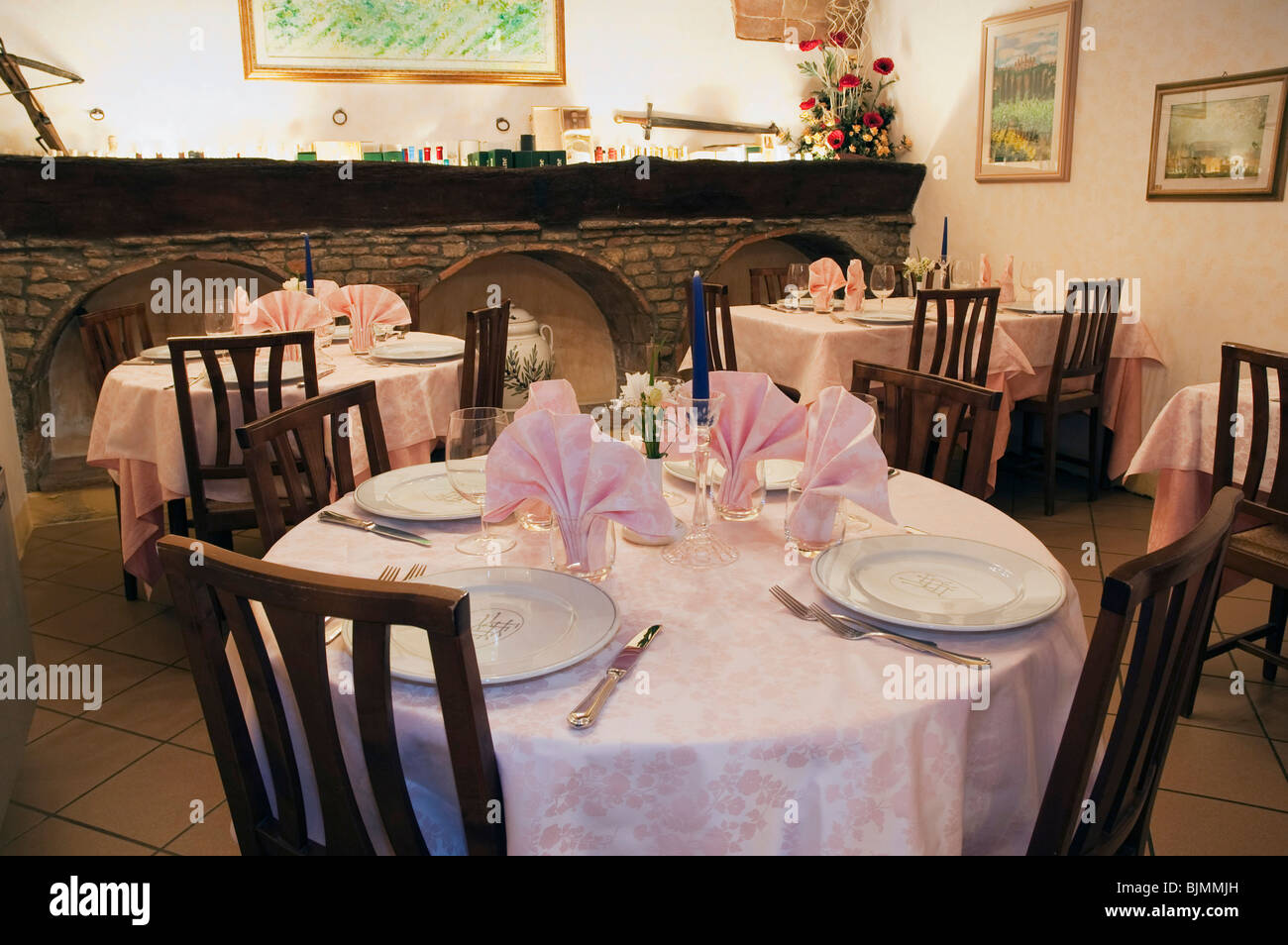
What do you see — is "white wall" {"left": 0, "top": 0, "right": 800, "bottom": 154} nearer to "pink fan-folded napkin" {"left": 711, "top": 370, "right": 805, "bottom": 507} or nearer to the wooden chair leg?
the wooden chair leg

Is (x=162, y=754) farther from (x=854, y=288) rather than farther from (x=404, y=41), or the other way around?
(x=404, y=41)

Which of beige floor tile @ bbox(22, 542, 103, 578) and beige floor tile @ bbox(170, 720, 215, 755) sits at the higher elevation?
beige floor tile @ bbox(22, 542, 103, 578)

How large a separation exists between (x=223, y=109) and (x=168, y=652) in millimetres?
3336

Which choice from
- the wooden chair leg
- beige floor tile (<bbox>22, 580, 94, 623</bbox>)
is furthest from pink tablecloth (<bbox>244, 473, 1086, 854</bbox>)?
the wooden chair leg

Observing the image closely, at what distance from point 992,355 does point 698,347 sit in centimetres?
295

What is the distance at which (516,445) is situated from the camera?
1.35m

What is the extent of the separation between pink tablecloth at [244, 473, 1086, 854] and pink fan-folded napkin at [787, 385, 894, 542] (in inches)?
9.4

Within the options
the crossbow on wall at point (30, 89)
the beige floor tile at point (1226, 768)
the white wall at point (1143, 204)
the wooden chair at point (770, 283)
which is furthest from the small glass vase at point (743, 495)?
the crossbow on wall at point (30, 89)

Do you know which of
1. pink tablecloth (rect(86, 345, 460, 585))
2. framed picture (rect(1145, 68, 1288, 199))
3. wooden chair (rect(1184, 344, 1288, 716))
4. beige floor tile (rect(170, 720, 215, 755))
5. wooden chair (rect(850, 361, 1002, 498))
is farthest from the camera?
framed picture (rect(1145, 68, 1288, 199))

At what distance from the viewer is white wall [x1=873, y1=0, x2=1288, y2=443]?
3803 mm

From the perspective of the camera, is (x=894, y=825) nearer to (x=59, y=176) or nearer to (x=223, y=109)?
(x=59, y=176)

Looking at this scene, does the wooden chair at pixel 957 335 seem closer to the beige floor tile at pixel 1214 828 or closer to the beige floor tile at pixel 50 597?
the beige floor tile at pixel 1214 828

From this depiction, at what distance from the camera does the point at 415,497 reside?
174cm
